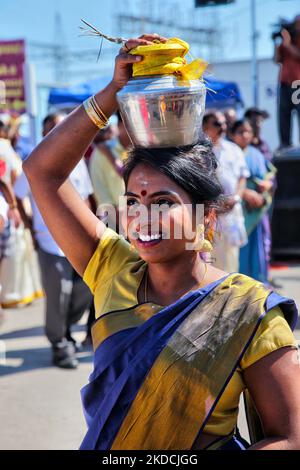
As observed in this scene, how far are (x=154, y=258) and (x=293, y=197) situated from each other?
6430mm

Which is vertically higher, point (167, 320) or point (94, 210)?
point (167, 320)

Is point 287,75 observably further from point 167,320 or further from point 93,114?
point 167,320

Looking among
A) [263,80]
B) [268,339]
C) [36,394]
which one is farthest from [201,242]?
[263,80]

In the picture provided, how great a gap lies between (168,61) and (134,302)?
599mm

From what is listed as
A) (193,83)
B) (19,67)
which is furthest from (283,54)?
(19,67)

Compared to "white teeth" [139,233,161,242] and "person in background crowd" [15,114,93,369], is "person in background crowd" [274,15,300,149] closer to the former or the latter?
"person in background crowd" [15,114,93,369]

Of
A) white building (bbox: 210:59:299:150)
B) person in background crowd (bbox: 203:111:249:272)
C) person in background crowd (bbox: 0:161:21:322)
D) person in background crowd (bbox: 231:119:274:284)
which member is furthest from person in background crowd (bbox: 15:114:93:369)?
white building (bbox: 210:59:299:150)

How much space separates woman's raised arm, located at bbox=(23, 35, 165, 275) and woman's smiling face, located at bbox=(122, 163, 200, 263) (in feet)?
0.68

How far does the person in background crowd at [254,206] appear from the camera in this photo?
7.25 metres

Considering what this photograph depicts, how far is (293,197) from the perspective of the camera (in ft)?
26.6

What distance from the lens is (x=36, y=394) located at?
4832 millimetres

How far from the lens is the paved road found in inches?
161

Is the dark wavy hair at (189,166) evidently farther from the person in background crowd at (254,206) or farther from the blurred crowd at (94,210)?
the person in background crowd at (254,206)

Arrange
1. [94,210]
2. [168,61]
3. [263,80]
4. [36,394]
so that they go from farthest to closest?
1. [263,80]
2. [94,210]
3. [36,394]
4. [168,61]
